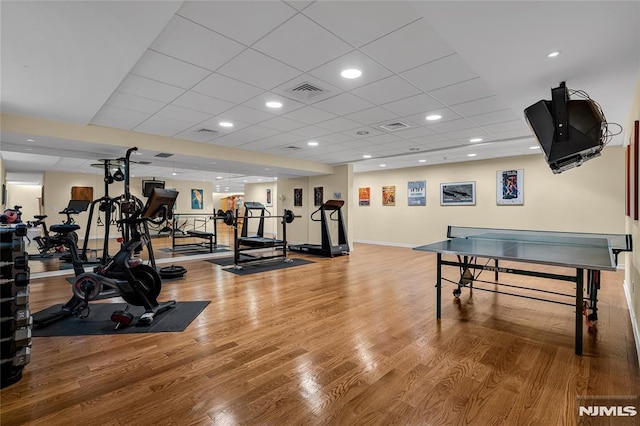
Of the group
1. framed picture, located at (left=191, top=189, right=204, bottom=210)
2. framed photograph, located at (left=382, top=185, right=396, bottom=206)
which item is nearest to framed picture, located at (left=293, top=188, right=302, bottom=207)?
framed photograph, located at (left=382, top=185, right=396, bottom=206)

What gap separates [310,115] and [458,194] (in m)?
6.31

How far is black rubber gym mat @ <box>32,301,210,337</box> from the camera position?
10.1 ft

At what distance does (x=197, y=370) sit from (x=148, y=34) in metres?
2.59

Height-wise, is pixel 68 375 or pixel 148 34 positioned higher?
pixel 148 34

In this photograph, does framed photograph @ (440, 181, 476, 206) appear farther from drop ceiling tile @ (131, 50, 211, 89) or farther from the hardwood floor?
drop ceiling tile @ (131, 50, 211, 89)

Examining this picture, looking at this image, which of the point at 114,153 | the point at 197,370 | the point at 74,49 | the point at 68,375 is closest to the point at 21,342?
the point at 68,375

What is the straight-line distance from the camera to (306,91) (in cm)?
355

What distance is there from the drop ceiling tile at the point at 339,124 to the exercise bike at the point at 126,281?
2545mm

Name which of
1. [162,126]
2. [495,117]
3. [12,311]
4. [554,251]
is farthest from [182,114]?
[554,251]

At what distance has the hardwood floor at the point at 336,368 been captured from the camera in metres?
1.88

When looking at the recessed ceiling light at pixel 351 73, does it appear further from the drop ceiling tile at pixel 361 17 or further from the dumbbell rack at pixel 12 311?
the dumbbell rack at pixel 12 311

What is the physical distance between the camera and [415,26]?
2.29 metres

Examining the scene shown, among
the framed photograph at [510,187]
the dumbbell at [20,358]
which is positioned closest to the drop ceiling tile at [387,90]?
the dumbbell at [20,358]

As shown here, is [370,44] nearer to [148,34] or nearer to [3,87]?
[148,34]
